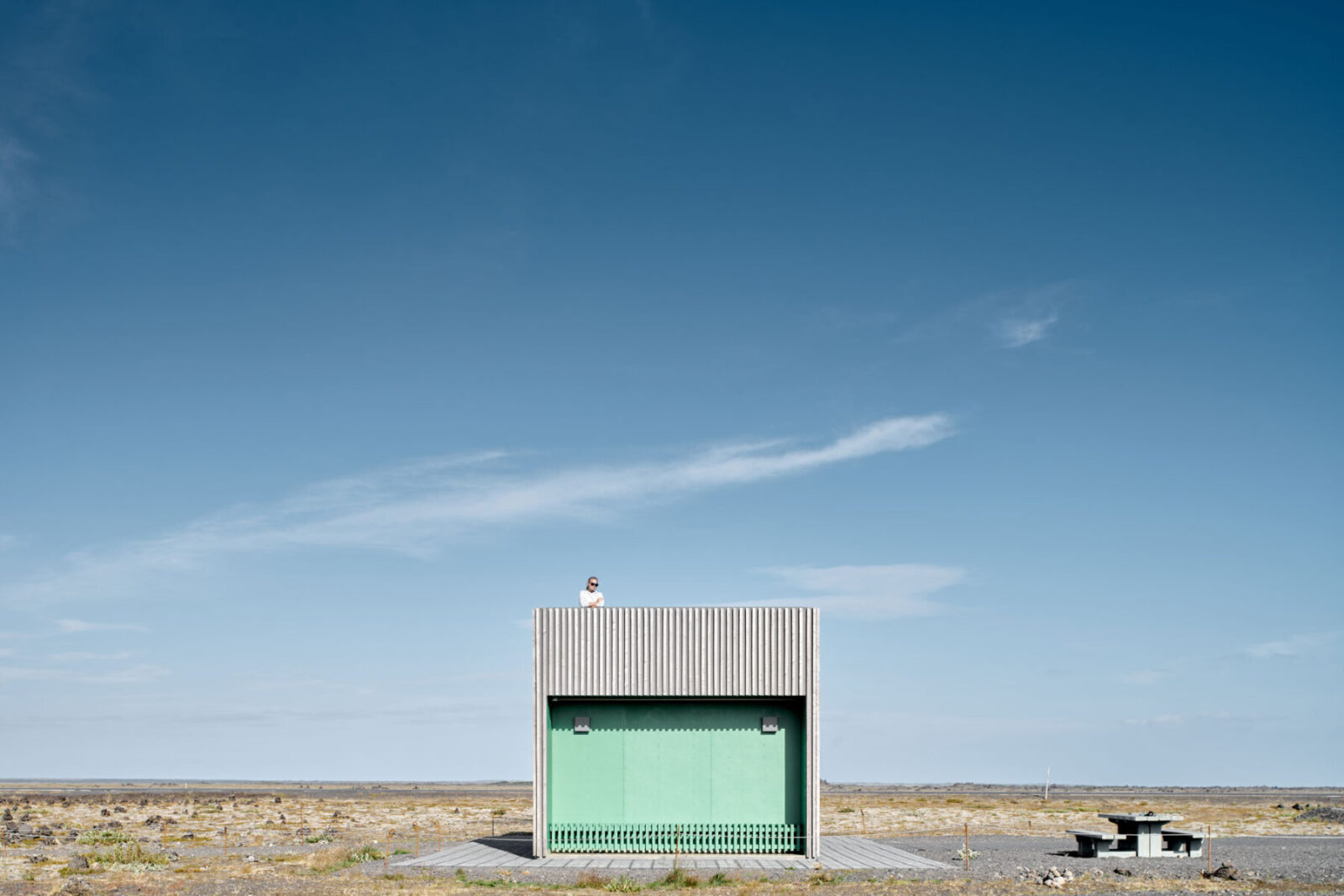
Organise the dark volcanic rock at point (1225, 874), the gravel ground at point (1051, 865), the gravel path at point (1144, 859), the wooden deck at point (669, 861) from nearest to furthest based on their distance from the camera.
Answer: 1. the gravel ground at point (1051, 865)
2. the dark volcanic rock at point (1225, 874)
3. the wooden deck at point (669, 861)
4. the gravel path at point (1144, 859)

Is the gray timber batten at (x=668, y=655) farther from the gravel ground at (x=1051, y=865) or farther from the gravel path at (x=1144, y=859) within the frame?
the gravel path at (x=1144, y=859)

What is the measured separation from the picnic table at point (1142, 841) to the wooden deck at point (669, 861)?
4187 millimetres

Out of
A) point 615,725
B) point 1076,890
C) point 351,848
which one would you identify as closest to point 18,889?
point 351,848

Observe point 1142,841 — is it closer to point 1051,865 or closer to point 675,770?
point 1051,865

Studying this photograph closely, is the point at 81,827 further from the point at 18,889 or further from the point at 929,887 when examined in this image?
the point at 929,887

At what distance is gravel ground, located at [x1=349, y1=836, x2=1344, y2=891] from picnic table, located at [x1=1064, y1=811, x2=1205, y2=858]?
0.52 metres

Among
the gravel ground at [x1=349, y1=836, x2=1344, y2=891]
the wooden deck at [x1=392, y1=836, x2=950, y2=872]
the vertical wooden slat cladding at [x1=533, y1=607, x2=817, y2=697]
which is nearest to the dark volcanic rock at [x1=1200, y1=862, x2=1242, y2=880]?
the gravel ground at [x1=349, y1=836, x2=1344, y2=891]

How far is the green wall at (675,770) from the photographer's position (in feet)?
80.0

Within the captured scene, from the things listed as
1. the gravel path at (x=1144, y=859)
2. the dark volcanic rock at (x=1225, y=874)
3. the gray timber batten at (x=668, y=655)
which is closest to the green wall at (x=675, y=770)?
the gray timber batten at (x=668, y=655)

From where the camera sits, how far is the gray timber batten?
23.9 m

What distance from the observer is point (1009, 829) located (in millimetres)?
39562

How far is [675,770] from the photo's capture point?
2438cm

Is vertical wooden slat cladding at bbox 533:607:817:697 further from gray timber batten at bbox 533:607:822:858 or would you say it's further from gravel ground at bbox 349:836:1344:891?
gravel ground at bbox 349:836:1344:891

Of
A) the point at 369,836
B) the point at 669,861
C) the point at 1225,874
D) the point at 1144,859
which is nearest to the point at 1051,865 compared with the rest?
the point at 1144,859
